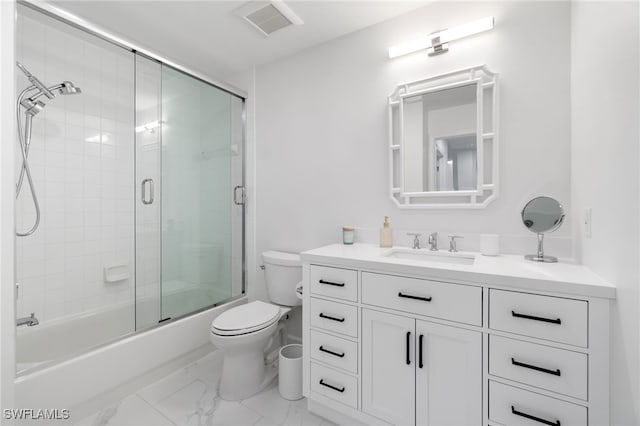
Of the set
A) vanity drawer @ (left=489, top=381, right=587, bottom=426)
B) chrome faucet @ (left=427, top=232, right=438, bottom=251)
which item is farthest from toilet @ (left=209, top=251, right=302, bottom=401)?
vanity drawer @ (left=489, top=381, right=587, bottom=426)

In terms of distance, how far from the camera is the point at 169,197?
204cm

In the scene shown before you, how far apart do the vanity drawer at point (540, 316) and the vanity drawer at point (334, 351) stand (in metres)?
0.63

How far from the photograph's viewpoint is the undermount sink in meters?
1.50

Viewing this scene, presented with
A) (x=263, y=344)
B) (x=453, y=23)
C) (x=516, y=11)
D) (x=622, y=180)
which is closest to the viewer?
(x=622, y=180)

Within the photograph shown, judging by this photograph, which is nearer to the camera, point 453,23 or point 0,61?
point 0,61

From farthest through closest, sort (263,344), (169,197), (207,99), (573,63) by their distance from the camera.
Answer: (207,99)
(169,197)
(263,344)
(573,63)

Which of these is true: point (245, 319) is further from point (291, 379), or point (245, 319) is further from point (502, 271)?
point (502, 271)

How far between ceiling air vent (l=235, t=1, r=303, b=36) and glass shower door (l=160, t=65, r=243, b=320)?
0.64 metres

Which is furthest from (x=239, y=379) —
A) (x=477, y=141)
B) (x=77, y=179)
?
(x=477, y=141)

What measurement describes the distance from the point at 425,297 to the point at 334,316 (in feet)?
1.53

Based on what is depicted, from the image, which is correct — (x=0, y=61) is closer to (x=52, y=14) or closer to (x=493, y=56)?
(x=52, y=14)

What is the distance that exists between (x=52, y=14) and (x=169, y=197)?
110 cm

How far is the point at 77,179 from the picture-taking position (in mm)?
2006

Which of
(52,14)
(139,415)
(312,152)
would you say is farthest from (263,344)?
(52,14)
